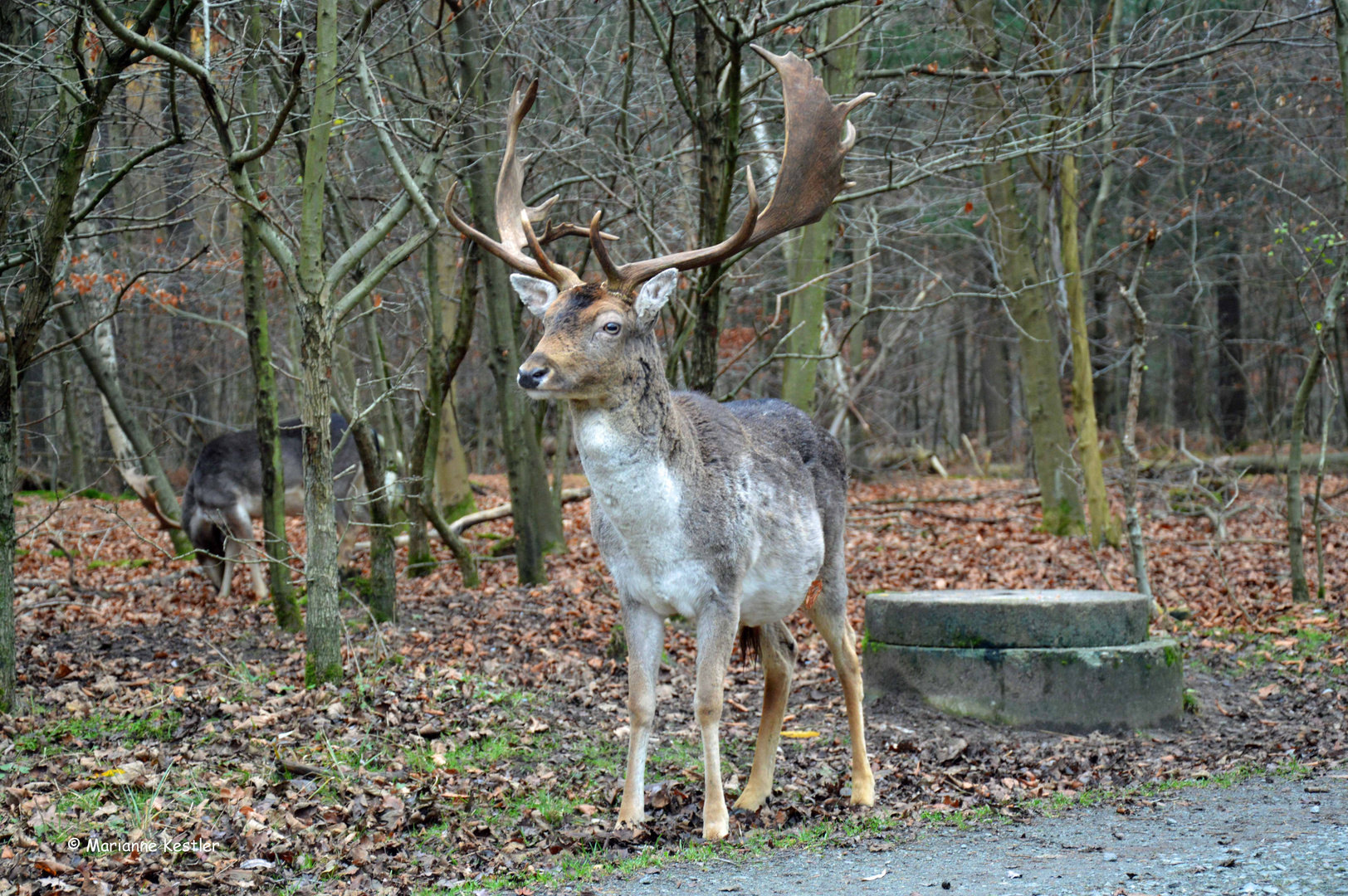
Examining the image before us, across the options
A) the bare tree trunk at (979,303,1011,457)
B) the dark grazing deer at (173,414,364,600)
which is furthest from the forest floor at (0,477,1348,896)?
the bare tree trunk at (979,303,1011,457)

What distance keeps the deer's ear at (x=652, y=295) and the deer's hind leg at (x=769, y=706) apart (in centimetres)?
191

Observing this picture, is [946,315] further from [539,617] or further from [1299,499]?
[539,617]

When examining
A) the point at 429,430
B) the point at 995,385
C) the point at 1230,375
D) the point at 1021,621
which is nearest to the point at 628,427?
the point at 1021,621

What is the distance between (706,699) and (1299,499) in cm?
709

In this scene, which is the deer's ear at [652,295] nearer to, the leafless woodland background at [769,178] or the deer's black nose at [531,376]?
the deer's black nose at [531,376]

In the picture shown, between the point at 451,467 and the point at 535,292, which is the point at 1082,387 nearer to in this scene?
the point at 451,467

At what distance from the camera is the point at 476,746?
6.40m

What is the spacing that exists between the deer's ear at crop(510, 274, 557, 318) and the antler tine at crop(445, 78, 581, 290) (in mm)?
66

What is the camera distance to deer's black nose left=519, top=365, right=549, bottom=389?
15.7ft

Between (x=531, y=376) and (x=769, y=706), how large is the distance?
7.64 feet

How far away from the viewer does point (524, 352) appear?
37.3ft

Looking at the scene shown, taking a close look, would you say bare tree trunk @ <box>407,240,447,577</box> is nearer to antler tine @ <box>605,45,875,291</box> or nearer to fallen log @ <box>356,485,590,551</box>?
fallen log @ <box>356,485,590,551</box>

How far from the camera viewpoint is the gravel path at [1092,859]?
14.0 feet

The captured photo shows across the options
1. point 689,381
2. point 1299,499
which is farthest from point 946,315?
point 689,381
